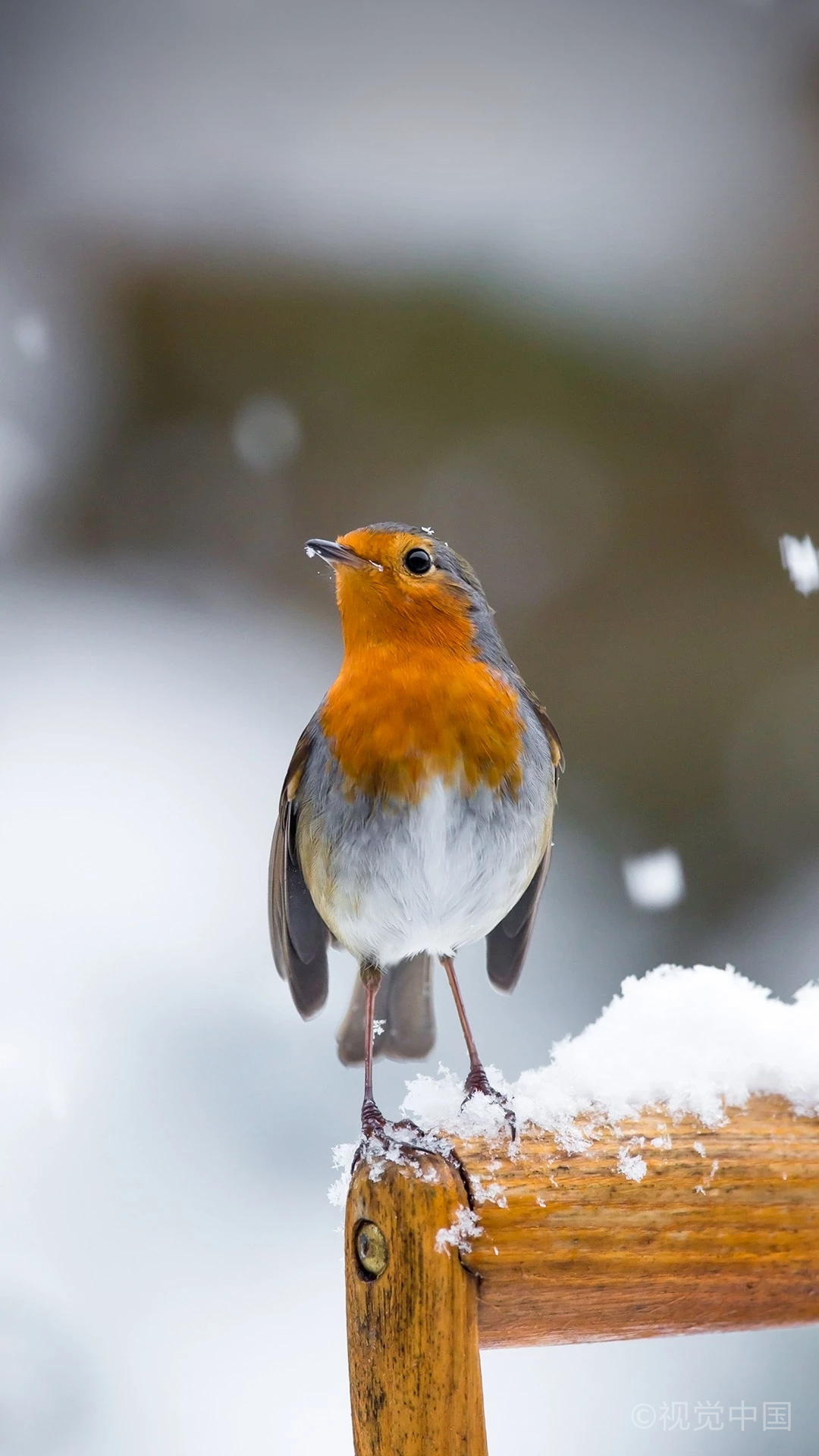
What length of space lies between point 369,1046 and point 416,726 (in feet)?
2.01

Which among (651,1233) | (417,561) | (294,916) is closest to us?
(651,1233)

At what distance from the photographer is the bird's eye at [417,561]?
1748mm

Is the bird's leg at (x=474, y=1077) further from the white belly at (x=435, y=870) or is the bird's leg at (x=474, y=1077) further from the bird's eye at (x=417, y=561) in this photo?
the bird's eye at (x=417, y=561)

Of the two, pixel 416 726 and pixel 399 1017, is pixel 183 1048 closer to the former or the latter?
pixel 399 1017

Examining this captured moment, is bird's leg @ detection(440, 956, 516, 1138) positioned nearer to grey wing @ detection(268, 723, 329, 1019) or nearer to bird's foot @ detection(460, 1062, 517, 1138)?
bird's foot @ detection(460, 1062, 517, 1138)

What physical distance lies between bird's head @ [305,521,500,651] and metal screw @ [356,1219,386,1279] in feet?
2.85

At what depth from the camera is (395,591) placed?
1715 millimetres

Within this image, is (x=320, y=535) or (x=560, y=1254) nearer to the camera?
(x=560, y=1254)

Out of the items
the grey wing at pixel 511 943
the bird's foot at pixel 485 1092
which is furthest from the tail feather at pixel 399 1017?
the bird's foot at pixel 485 1092

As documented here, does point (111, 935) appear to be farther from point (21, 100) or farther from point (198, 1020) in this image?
point (21, 100)

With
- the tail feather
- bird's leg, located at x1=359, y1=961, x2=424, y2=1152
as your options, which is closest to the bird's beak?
bird's leg, located at x1=359, y1=961, x2=424, y2=1152

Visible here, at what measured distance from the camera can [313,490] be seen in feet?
10.2

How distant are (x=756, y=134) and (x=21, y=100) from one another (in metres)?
2.06

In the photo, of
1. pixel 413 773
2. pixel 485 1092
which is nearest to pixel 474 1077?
pixel 485 1092
